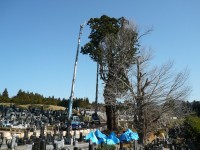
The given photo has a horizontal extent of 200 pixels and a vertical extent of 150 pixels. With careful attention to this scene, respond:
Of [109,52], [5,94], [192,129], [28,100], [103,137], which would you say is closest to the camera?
[103,137]

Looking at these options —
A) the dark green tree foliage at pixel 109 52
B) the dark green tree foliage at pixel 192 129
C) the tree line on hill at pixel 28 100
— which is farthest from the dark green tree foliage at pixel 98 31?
the tree line on hill at pixel 28 100

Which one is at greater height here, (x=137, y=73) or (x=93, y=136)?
(x=137, y=73)

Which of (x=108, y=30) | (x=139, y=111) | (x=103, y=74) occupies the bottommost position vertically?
(x=139, y=111)

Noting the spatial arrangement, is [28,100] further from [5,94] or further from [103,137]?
[103,137]

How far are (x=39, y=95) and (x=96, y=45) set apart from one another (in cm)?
6686

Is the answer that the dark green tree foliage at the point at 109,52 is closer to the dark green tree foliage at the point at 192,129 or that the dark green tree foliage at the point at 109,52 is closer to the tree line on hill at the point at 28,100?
the dark green tree foliage at the point at 192,129

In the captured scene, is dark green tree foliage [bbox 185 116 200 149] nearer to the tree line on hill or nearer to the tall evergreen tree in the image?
the tree line on hill

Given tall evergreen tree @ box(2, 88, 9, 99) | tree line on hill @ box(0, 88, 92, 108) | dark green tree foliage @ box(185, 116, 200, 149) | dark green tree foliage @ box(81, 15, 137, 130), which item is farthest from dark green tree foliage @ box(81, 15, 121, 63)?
tall evergreen tree @ box(2, 88, 9, 99)

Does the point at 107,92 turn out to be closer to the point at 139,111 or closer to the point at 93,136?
the point at 139,111

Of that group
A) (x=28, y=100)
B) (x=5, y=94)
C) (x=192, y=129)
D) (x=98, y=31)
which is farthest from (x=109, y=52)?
(x=5, y=94)

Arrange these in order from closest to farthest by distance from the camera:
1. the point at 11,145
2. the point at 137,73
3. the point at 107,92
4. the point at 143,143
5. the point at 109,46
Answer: the point at 11,145, the point at 143,143, the point at 137,73, the point at 107,92, the point at 109,46

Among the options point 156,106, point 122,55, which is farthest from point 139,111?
point 122,55

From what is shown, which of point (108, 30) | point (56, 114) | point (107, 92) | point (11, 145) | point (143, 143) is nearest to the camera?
point (11, 145)

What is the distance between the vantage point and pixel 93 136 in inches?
856
